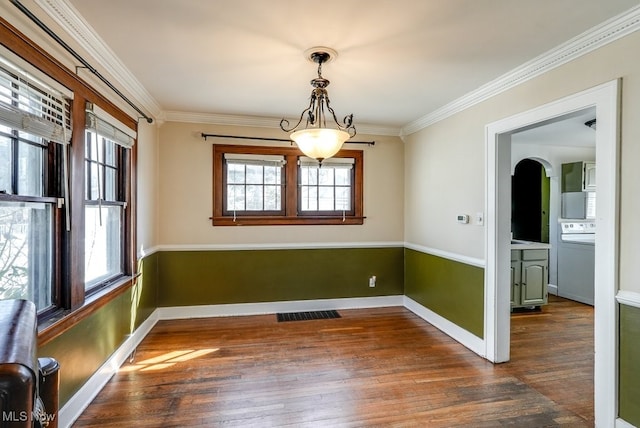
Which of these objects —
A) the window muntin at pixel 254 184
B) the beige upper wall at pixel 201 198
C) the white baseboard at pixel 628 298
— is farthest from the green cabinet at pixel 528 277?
the window muntin at pixel 254 184

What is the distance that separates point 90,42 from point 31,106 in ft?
2.46

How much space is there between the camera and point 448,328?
3.48 meters

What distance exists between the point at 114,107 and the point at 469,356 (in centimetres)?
369

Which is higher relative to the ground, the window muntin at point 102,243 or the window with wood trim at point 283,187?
the window with wood trim at point 283,187

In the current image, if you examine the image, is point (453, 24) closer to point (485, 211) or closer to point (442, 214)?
point (485, 211)

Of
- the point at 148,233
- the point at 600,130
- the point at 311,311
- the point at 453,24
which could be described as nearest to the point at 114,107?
the point at 148,233

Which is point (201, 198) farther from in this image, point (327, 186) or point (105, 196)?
point (327, 186)

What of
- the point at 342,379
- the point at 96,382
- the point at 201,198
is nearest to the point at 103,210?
the point at 96,382

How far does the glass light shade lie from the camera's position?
2154mm

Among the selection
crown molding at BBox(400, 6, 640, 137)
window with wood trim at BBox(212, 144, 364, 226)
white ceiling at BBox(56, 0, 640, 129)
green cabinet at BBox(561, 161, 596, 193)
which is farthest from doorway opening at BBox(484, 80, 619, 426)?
green cabinet at BBox(561, 161, 596, 193)

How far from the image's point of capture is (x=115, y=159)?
9.21 ft

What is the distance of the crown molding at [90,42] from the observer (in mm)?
1746

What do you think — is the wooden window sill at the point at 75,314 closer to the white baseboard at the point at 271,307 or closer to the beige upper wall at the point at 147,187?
the beige upper wall at the point at 147,187

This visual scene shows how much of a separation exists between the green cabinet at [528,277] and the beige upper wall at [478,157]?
1263 millimetres
